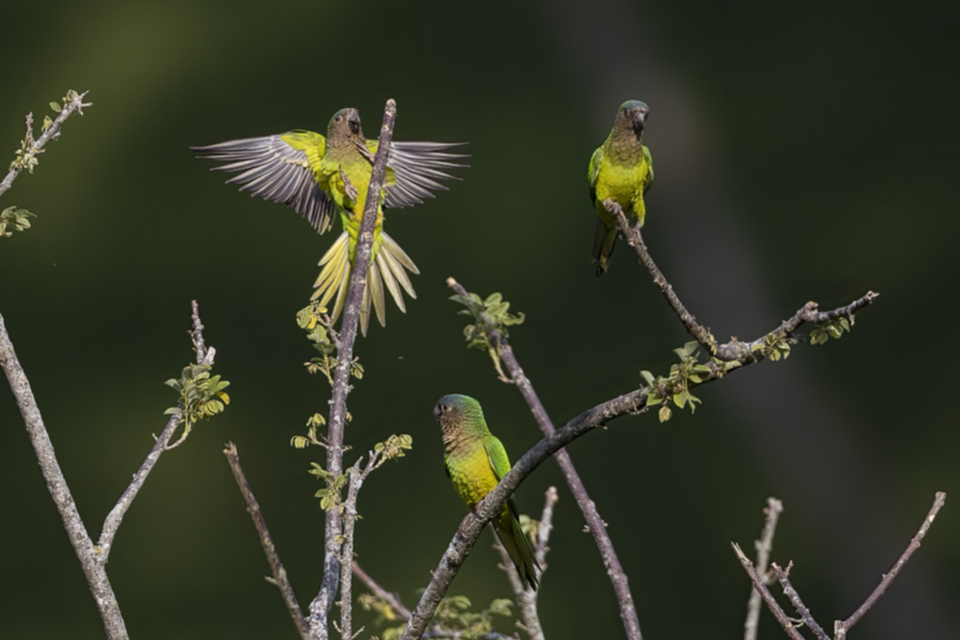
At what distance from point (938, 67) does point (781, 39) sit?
2.22ft

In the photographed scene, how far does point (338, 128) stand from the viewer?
2.50m

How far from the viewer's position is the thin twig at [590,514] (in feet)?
5.16

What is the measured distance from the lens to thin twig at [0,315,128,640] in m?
1.29

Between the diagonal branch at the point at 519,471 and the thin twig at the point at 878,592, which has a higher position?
the diagonal branch at the point at 519,471

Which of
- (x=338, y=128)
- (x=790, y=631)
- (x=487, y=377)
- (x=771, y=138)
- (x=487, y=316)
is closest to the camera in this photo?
(x=790, y=631)

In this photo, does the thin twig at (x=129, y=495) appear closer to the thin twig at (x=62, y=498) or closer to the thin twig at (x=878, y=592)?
the thin twig at (x=62, y=498)

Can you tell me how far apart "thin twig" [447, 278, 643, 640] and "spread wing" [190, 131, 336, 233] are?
84 centimetres

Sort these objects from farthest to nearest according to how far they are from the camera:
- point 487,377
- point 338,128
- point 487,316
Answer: point 487,377 → point 338,128 → point 487,316

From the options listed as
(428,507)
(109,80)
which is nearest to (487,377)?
(428,507)

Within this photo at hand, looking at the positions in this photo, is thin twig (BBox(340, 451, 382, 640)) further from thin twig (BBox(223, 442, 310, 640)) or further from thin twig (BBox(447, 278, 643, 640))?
thin twig (BBox(447, 278, 643, 640))

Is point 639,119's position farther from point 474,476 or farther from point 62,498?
point 62,498

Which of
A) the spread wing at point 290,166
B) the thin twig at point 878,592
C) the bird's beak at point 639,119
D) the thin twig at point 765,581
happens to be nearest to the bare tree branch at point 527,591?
the thin twig at point 765,581

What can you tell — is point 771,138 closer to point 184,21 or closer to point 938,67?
point 938,67

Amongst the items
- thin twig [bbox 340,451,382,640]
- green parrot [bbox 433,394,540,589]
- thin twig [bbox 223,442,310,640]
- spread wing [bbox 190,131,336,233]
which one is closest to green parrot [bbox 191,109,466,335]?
spread wing [bbox 190,131,336,233]
